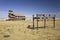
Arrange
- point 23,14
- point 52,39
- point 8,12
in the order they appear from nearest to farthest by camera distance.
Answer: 1. point 52,39
2. point 8,12
3. point 23,14

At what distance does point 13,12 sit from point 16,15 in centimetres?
107

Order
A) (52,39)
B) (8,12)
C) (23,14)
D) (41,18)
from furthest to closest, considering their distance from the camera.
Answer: (23,14)
(8,12)
(41,18)
(52,39)

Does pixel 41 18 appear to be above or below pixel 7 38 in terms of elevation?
above

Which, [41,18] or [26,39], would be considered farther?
[41,18]

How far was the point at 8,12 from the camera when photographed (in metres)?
36.7

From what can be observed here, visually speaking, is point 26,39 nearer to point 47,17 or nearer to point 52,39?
point 52,39

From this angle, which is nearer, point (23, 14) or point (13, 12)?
point (13, 12)

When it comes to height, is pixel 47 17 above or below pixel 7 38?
above

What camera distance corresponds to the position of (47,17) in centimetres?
1577

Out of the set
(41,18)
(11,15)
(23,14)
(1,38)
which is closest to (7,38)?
(1,38)

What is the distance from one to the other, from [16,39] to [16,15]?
93.7ft

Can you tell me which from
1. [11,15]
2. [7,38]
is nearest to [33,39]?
[7,38]

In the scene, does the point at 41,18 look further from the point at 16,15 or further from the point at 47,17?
the point at 16,15

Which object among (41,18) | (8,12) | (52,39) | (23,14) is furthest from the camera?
(23,14)
